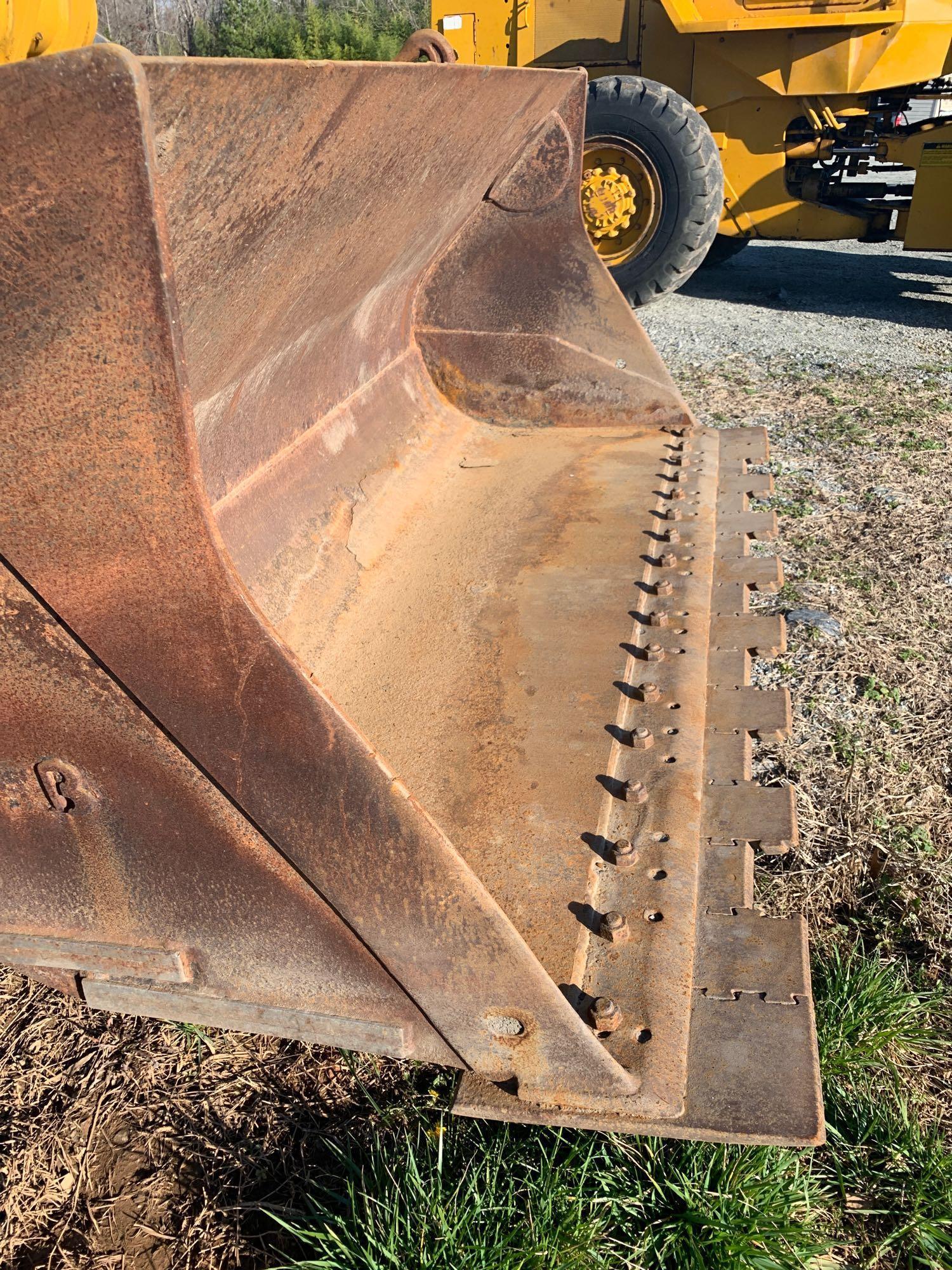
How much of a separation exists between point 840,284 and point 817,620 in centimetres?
567

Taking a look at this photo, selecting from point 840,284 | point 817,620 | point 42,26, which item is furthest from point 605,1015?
A: point 840,284

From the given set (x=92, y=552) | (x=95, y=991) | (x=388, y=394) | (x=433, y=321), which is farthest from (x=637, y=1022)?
(x=433, y=321)

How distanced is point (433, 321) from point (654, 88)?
3.86m

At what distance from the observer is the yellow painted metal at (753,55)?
19.4 ft

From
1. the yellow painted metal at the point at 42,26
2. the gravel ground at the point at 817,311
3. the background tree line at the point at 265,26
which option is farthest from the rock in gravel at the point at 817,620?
the background tree line at the point at 265,26

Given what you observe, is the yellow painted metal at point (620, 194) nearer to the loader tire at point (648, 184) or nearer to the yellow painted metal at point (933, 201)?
the loader tire at point (648, 184)

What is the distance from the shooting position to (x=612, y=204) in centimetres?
600

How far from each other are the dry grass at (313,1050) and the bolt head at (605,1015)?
41cm

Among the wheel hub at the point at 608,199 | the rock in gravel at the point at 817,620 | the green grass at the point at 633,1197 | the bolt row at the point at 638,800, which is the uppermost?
the wheel hub at the point at 608,199

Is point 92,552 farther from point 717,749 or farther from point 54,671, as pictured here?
point 717,749

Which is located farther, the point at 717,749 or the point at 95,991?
the point at 717,749

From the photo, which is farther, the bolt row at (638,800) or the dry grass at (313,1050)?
the dry grass at (313,1050)

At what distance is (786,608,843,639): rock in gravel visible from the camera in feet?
9.07

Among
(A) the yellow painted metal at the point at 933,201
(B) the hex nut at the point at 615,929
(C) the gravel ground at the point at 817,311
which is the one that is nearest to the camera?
(B) the hex nut at the point at 615,929
